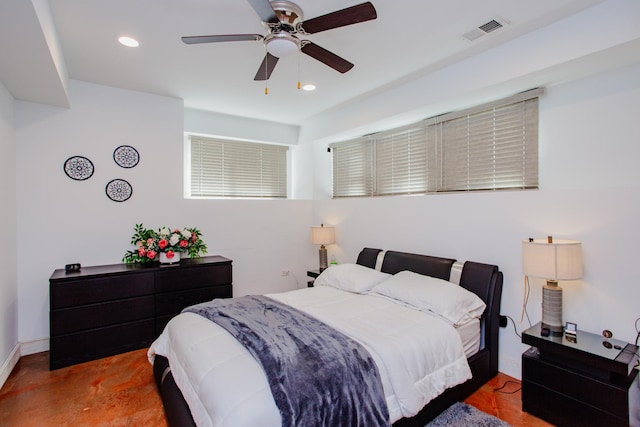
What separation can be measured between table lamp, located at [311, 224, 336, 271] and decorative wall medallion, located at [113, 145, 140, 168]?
2307 mm

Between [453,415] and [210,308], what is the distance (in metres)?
1.87

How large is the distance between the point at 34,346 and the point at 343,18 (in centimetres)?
397

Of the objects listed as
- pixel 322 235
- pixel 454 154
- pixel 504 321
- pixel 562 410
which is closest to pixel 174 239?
pixel 322 235

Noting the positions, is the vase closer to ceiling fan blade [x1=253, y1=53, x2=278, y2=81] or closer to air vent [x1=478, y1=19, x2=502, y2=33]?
ceiling fan blade [x1=253, y1=53, x2=278, y2=81]

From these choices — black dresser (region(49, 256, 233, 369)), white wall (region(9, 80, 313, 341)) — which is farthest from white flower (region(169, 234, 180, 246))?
white wall (region(9, 80, 313, 341))

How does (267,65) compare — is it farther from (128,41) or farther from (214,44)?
(128,41)

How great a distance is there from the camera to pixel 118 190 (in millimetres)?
3531

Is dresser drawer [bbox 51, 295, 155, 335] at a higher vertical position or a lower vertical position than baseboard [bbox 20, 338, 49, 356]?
higher

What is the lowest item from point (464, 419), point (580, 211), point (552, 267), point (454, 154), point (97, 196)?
point (464, 419)

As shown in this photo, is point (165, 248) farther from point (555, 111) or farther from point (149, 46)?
point (555, 111)

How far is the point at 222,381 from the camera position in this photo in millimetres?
1560

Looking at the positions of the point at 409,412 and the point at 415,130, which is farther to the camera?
the point at 415,130

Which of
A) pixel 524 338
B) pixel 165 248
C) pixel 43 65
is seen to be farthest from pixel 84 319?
pixel 524 338

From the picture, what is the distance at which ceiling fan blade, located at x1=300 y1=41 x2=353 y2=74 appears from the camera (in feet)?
6.85
